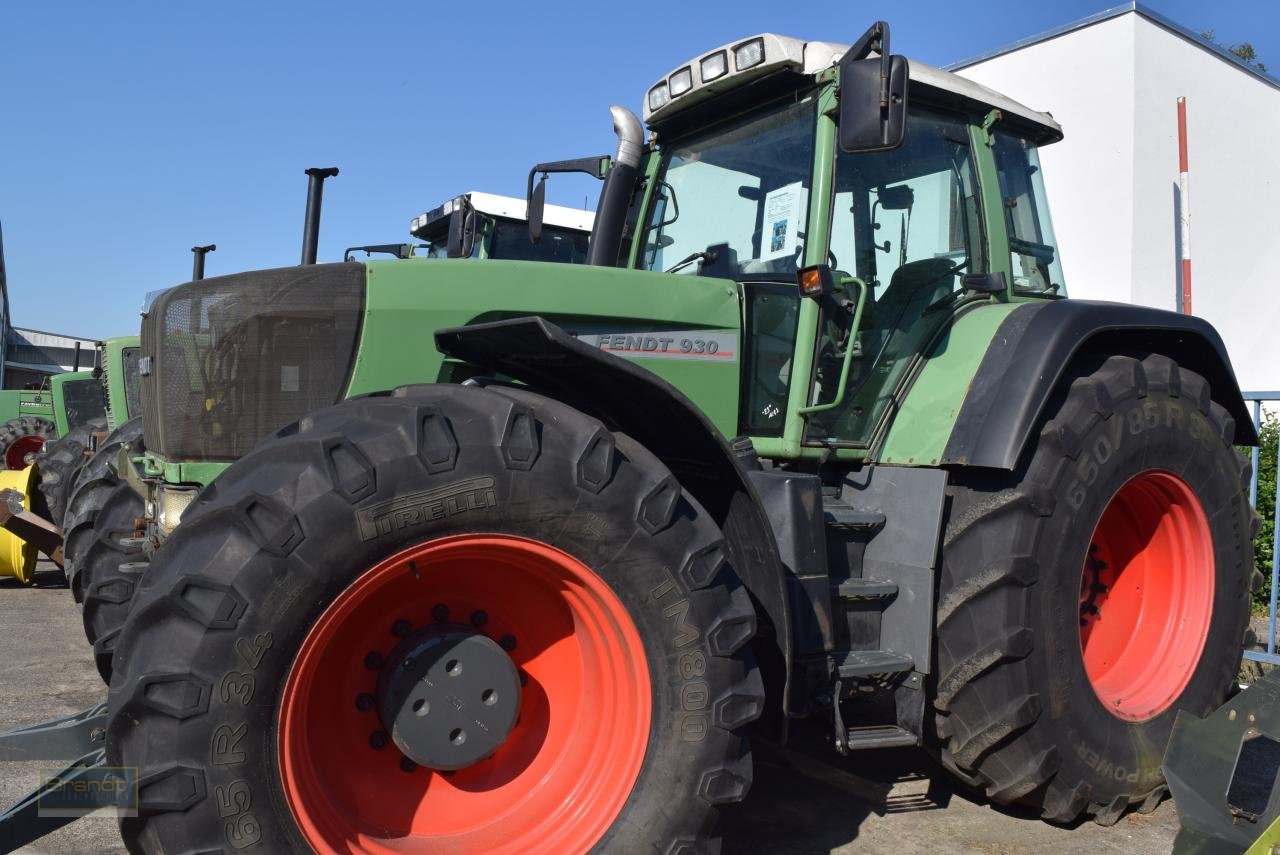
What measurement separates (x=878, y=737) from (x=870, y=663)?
0.22 metres

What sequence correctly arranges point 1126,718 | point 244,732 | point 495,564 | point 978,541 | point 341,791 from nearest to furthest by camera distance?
point 244,732, point 341,791, point 495,564, point 978,541, point 1126,718

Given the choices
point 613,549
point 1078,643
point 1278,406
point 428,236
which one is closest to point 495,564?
point 613,549

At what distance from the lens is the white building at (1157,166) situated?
932 cm

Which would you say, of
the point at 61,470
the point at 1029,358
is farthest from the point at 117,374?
the point at 1029,358

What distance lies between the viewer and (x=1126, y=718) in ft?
11.6

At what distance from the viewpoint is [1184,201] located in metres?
9.39

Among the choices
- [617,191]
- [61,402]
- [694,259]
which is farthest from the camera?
[61,402]

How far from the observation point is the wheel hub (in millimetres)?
2396

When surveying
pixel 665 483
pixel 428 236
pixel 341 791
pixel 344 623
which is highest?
pixel 428 236

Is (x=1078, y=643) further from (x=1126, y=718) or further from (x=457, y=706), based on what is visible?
(x=457, y=706)

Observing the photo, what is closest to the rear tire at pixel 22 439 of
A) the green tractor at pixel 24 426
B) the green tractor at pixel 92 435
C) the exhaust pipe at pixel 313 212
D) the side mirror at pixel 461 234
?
the green tractor at pixel 24 426

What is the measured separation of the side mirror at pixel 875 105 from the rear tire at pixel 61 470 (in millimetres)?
5909

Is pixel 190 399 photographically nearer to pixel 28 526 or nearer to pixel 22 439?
pixel 28 526

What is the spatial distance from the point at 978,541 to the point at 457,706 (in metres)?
1.76
